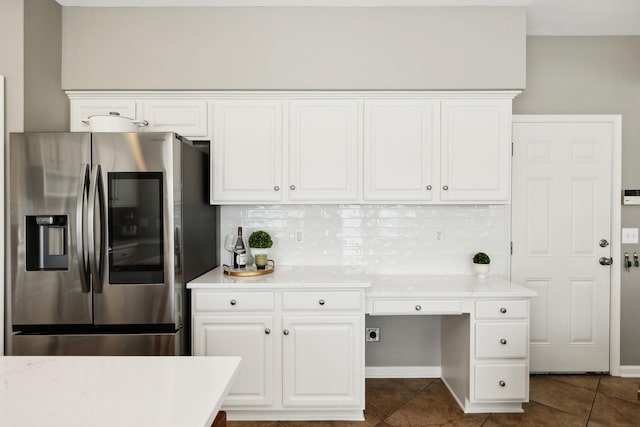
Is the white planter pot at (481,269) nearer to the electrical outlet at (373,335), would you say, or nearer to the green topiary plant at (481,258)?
the green topiary plant at (481,258)

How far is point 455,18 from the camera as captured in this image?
2533 millimetres

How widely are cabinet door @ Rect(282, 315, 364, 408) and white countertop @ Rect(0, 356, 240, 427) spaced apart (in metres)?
1.16

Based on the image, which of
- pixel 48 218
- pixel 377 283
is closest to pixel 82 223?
pixel 48 218

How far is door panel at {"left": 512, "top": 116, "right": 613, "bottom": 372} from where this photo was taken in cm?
288

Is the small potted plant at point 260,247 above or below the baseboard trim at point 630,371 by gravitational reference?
above

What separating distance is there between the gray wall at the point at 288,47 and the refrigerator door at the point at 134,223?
0.75 metres

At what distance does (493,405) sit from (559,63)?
2.66 m

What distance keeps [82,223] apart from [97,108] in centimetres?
104

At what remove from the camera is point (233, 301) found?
87.9 inches

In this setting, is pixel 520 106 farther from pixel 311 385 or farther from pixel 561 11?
pixel 311 385

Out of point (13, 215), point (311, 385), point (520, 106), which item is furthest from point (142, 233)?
point (520, 106)

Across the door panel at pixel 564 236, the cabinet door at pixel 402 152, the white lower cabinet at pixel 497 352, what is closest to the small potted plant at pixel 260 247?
the cabinet door at pixel 402 152

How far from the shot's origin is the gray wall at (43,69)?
223 cm

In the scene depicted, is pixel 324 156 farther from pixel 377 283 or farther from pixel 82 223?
pixel 82 223
